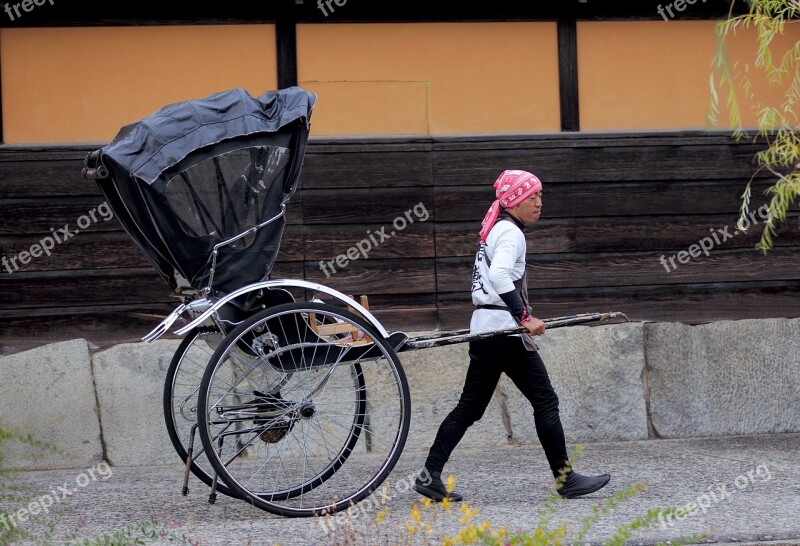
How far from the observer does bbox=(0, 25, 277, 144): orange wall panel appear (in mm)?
6992

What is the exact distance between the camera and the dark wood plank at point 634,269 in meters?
7.34

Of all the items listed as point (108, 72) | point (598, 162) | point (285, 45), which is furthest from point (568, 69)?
point (108, 72)

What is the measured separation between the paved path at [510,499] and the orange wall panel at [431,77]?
231 centimetres

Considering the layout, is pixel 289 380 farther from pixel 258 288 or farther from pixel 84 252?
pixel 84 252

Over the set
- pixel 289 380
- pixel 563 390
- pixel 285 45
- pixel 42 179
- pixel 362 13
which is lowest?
pixel 563 390

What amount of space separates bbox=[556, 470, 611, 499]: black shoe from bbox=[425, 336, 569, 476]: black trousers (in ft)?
0.26

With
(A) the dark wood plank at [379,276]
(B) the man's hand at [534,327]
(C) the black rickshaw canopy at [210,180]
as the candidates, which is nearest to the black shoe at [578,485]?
(B) the man's hand at [534,327]

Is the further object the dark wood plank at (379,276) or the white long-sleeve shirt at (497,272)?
the dark wood plank at (379,276)

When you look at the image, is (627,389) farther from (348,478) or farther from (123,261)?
(123,261)

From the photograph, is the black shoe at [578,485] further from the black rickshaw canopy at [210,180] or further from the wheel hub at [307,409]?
the black rickshaw canopy at [210,180]

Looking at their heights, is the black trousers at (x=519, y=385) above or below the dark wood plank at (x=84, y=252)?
below

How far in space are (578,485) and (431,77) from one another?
3.22 meters

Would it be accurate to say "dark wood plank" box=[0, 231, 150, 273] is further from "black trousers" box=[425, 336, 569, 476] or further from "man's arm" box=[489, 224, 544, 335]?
"man's arm" box=[489, 224, 544, 335]

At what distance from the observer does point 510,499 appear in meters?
5.43
